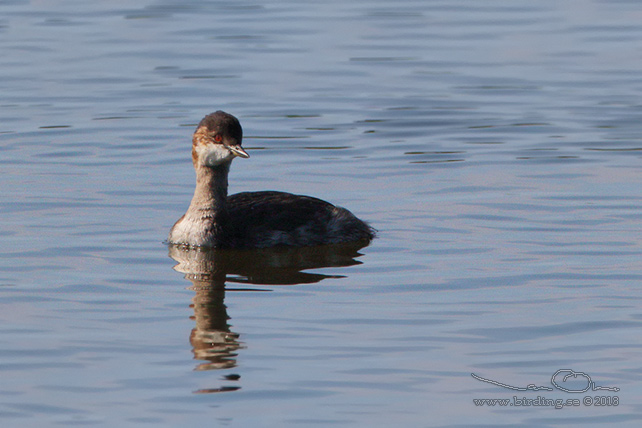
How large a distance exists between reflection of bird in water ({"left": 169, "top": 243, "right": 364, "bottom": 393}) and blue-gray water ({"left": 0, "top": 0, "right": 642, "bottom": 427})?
4 cm

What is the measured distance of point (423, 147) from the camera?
1786 centimetres

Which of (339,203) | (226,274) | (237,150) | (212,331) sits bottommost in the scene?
(212,331)

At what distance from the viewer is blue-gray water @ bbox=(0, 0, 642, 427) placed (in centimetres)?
896

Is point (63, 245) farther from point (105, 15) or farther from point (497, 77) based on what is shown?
point (105, 15)

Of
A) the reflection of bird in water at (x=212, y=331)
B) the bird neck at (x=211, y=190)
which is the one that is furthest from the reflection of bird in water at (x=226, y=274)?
the bird neck at (x=211, y=190)

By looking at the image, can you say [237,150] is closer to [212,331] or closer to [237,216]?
[237,216]

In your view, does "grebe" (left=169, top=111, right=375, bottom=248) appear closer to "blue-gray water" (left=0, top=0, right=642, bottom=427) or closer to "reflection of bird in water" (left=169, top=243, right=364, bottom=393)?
"reflection of bird in water" (left=169, top=243, right=364, bottom=393)

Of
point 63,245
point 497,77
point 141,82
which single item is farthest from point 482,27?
point 63,245

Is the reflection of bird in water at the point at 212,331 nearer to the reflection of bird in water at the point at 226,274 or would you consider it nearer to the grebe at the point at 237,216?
the reflection of bird in water at the point at 226,274

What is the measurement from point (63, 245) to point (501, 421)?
229 inches

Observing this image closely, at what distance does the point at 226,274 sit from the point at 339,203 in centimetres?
288

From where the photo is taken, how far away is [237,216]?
43.5 feet

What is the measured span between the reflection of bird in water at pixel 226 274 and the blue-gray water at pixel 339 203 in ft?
0.13

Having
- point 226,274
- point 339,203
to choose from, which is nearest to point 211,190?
point 226,274
